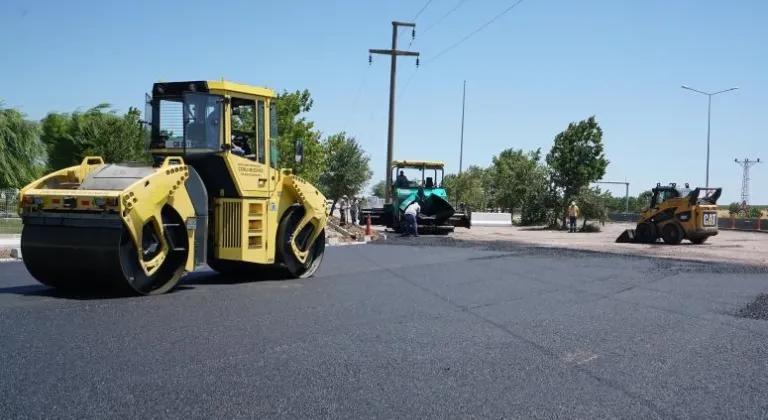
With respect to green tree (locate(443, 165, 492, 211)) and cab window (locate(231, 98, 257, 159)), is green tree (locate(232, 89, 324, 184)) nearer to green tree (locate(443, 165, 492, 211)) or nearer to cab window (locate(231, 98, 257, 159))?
cab window (locate(231, 98, 257, 159))

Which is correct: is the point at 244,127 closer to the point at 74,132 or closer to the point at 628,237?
the point at 628,237

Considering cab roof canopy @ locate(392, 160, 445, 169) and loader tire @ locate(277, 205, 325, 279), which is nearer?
loader tire @ locate(277, 205, 325, 279)

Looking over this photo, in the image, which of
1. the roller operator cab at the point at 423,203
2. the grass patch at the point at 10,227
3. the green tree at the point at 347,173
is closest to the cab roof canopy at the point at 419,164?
the roller operator cab at the point at 423,203

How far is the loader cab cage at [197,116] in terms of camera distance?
9.66 m

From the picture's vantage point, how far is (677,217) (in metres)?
24.5

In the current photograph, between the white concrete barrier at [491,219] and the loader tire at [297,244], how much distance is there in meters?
32.2

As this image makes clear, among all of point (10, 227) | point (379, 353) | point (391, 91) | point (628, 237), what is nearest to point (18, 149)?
point (10, 227)

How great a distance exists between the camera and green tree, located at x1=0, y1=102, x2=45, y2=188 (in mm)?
33688

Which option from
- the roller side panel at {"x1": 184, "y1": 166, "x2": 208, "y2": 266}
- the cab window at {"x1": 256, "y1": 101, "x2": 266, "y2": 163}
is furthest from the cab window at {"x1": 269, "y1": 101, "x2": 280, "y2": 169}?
the roller side panel at {"x1": 184, "y1": 166, "x2": 208, "y2": 266}

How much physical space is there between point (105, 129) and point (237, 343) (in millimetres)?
30263

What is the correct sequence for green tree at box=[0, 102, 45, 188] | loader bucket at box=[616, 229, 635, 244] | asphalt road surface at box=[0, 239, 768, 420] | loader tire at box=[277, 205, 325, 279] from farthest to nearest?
green tree at box=[0, 102, 45, 188], loader bucket at box=[616, 229, 635, 244], loader tire at box=[277, 205, 325, 279], asphalt road surface at box=[0, 239, 768, 420]

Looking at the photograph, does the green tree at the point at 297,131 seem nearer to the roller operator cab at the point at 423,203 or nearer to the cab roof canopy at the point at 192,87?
the roller operator cab at the point at 423,203

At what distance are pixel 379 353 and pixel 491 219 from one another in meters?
40.1

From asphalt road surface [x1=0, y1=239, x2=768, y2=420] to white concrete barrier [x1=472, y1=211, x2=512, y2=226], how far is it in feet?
110
